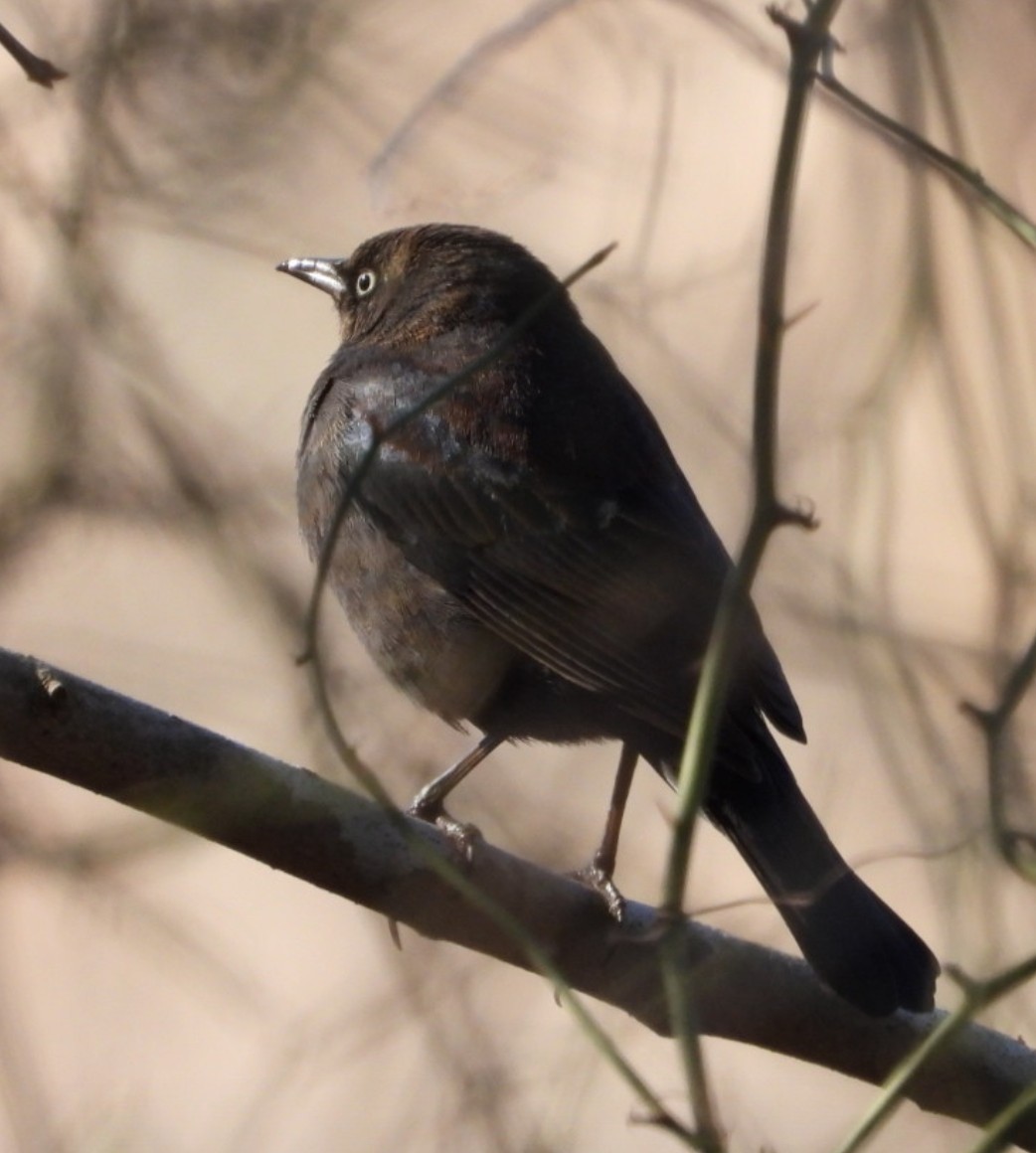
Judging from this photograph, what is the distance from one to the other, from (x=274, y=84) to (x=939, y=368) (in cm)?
218

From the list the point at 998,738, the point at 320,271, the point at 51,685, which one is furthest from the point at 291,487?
the point at 998,738

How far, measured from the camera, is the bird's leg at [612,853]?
3.49 m

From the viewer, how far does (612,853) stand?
389cm

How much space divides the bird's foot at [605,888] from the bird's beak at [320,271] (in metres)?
2.16

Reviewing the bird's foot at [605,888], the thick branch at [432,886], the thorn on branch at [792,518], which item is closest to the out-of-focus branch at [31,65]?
the thick branch at [432,886]

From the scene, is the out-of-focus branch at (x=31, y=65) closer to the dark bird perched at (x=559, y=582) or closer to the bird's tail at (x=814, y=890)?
the dark bird perched at (x=559, y=582)

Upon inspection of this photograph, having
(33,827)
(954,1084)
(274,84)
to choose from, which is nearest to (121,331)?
(274,84)

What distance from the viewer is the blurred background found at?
489 cm

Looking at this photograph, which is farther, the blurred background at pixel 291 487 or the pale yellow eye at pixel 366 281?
the pale yellow eye at pixel 366 281

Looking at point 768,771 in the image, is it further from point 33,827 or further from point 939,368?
point 33,827

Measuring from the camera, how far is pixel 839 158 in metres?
6.05

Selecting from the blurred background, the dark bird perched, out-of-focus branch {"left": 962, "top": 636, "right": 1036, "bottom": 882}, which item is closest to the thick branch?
the dark bird perched

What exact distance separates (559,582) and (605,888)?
2.39 feet

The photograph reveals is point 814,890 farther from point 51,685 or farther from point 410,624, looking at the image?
point 51,685
